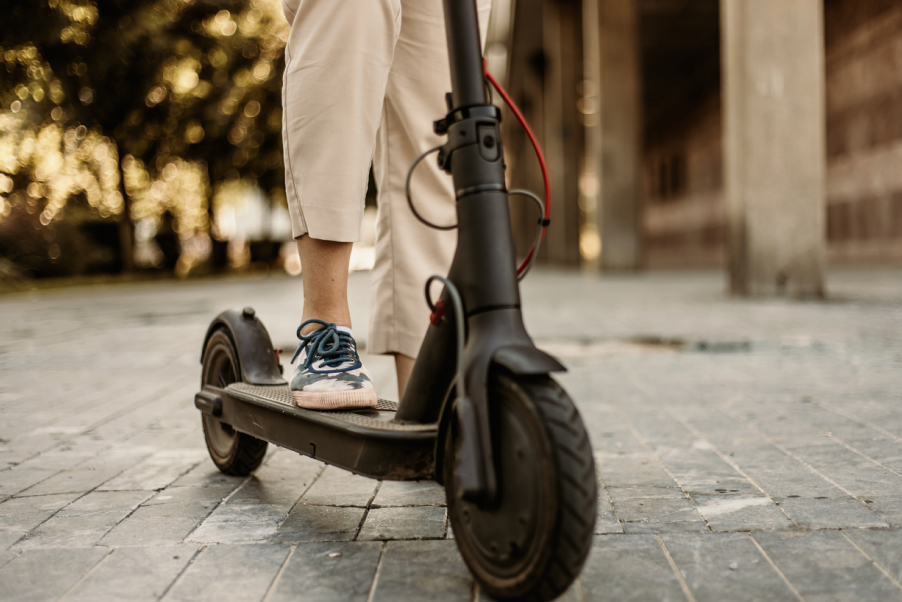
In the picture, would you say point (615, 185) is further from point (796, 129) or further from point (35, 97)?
point (35, 97)

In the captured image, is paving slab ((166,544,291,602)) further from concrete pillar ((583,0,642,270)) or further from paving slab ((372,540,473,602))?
concrete pillar ((583,0,642,270))

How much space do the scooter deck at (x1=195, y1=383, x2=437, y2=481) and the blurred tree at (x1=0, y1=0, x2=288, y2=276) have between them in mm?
11147

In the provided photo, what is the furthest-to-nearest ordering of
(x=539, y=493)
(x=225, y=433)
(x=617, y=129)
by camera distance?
(x=617, y=129) < (x=225, y=433) < (x=539, y=493)

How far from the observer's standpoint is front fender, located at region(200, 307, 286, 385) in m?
2.25

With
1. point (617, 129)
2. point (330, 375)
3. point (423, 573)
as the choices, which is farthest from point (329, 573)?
point (617, 129)

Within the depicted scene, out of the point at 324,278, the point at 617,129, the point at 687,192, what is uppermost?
the point at 617,129

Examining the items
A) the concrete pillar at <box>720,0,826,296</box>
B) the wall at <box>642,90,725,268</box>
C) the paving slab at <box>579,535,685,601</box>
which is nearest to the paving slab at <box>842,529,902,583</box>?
the paving slab at <box>579,535,685,601</box>

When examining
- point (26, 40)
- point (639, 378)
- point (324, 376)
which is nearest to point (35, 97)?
point (26, 40)

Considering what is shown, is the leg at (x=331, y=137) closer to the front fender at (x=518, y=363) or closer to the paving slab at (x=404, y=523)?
the paving slab at (x=404, y=523)

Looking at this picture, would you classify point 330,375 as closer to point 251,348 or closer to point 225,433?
point 251,348

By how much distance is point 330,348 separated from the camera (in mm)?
1926

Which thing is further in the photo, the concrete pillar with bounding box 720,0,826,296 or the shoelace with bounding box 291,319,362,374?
the concrete pillar with bounding box 720,0,826,296

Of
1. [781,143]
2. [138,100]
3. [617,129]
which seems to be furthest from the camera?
[138,100]

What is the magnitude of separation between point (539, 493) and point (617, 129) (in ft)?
53.4
